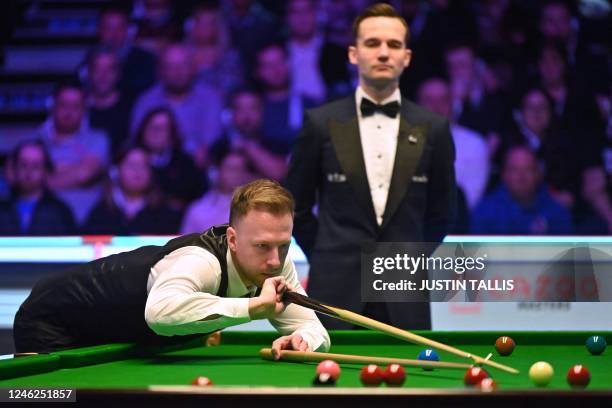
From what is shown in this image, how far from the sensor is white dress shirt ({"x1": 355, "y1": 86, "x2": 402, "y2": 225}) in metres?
3.61

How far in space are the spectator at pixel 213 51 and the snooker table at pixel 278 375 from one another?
3.66 meters

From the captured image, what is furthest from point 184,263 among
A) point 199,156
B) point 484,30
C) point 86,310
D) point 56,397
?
point 484,30

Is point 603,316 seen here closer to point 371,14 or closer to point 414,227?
point 414,227

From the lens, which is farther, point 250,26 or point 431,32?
point 250,26

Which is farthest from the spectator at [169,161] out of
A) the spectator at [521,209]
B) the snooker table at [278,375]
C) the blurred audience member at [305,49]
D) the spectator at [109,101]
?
the snooker table at [278,375]

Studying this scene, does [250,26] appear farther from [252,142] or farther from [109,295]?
[109,295]

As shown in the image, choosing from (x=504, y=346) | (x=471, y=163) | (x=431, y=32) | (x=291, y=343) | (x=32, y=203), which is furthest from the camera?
(x=431, y=32)

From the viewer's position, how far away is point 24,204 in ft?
20.6

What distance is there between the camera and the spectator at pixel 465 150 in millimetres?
6004

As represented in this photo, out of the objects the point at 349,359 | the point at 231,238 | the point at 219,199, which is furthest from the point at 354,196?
the point at 219,199

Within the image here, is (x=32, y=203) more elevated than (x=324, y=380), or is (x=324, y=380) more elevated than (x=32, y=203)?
(x=32, y=203)

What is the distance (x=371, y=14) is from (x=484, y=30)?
9.69ft

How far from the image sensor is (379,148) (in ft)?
12.1

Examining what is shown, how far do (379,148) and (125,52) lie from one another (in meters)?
3.47
